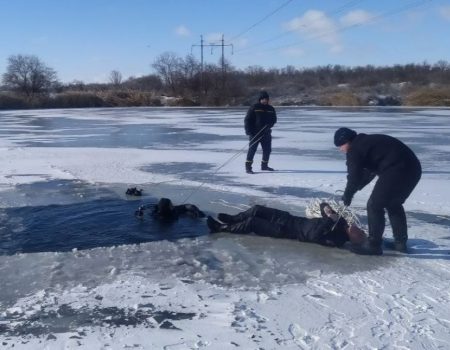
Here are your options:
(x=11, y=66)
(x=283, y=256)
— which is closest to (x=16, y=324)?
(x=283, y=256)

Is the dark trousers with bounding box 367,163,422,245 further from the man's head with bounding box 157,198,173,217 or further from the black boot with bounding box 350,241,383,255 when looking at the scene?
the man's head with bounding box 157,198,173,217

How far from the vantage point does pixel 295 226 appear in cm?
633

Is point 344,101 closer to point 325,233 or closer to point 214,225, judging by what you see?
point 214,225

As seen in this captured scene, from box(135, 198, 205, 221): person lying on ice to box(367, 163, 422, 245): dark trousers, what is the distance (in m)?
2.55

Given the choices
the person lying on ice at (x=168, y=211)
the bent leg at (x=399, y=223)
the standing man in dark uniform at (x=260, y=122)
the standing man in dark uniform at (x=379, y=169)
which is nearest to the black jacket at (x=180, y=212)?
the person lying on ice at (x=168, y=211)

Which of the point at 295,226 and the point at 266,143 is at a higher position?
the point at 266,143

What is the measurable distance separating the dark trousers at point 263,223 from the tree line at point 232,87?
Result: 161 ft

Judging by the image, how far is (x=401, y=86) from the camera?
77188 mm

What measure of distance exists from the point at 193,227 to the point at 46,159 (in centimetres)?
808

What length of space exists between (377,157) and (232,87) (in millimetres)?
63538

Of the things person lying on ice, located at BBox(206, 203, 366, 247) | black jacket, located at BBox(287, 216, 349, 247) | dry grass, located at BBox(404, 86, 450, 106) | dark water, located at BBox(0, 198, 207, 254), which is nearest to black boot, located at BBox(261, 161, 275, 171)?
dark water, located at BBox(0, 198, 207, 254)

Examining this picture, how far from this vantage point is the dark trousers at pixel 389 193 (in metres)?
5.58

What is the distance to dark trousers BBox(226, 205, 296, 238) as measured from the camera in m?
6.39

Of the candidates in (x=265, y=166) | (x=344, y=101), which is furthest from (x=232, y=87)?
(x=265, y=166)
